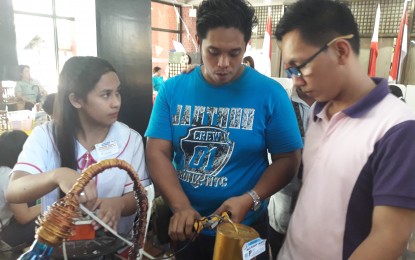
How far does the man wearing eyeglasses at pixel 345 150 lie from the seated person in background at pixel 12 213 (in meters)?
2.10

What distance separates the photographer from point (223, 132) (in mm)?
1189

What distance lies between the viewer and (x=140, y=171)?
1.27 meters

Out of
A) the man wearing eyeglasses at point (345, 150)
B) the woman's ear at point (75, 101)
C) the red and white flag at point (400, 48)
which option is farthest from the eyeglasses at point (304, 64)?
the red and white flag at point (400, 48)

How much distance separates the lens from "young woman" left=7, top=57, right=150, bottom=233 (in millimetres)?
Result: 1147

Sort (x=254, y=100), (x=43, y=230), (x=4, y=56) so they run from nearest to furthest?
(x=43, y=230) → (x=254, y=100) → (x=4, y=56)

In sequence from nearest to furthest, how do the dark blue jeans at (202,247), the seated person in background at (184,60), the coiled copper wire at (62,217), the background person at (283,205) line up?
the coiled copper wire at (62,217) < the dark blue jeans at (202,247) < the background person at (283,205) < the seated person in background at (184,60)

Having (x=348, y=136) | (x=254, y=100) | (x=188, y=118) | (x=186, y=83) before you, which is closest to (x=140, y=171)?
(x=188, y=118)

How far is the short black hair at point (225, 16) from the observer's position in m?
1.12

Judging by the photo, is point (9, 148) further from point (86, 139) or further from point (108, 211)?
point (108, 211)

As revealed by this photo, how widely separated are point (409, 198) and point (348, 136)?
21cm

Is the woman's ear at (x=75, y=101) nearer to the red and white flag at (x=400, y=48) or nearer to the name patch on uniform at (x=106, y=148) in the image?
the name patch on uniform at (x=106, y=148)

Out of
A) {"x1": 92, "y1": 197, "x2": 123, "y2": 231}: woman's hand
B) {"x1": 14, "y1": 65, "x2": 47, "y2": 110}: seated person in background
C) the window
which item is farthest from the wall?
the window

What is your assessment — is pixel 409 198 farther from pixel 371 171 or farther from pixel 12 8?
pixel 12 8

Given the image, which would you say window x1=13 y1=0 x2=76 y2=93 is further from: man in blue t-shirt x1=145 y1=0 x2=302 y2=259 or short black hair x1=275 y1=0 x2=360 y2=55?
short black hair x1=275 y1=0 x2=360 y2=55
